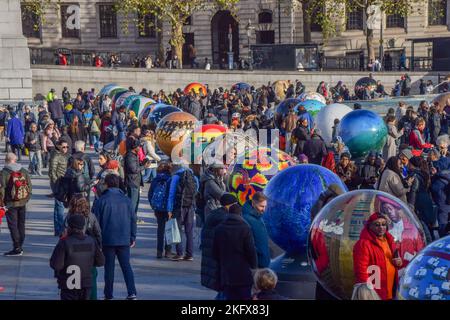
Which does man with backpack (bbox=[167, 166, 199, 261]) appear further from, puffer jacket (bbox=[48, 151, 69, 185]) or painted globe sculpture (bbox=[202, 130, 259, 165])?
puffer jacket (bbox=[48, 151, 69, 185])

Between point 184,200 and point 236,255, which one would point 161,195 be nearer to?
point 184,200

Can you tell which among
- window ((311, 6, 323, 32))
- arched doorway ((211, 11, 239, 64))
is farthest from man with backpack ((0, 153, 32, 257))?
arched doorway ((211, 11, 239, 64))

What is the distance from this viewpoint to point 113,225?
13289mm

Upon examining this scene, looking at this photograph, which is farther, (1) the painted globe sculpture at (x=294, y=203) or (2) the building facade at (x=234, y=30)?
(2) the building facade at (x=234, y=30)

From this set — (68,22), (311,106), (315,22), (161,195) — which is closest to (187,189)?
(161,195)

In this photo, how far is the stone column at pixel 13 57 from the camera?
38219 millimetres

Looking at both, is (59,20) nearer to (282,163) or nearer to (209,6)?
(209,6)

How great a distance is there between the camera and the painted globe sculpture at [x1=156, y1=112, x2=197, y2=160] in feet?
77.2

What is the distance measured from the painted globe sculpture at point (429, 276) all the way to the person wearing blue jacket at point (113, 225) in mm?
4630

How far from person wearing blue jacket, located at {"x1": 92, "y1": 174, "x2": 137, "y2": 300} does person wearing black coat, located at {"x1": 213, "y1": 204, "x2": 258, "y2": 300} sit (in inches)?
84.1

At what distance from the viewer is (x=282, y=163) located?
16.7 meters

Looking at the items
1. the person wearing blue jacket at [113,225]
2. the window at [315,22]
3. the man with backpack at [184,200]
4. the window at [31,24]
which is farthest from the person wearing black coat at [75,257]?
the window at [31,24]

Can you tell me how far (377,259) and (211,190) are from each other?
15.3 feet

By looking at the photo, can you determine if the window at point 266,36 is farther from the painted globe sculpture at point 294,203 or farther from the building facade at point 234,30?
the painted globe sculpture at point 294,203
